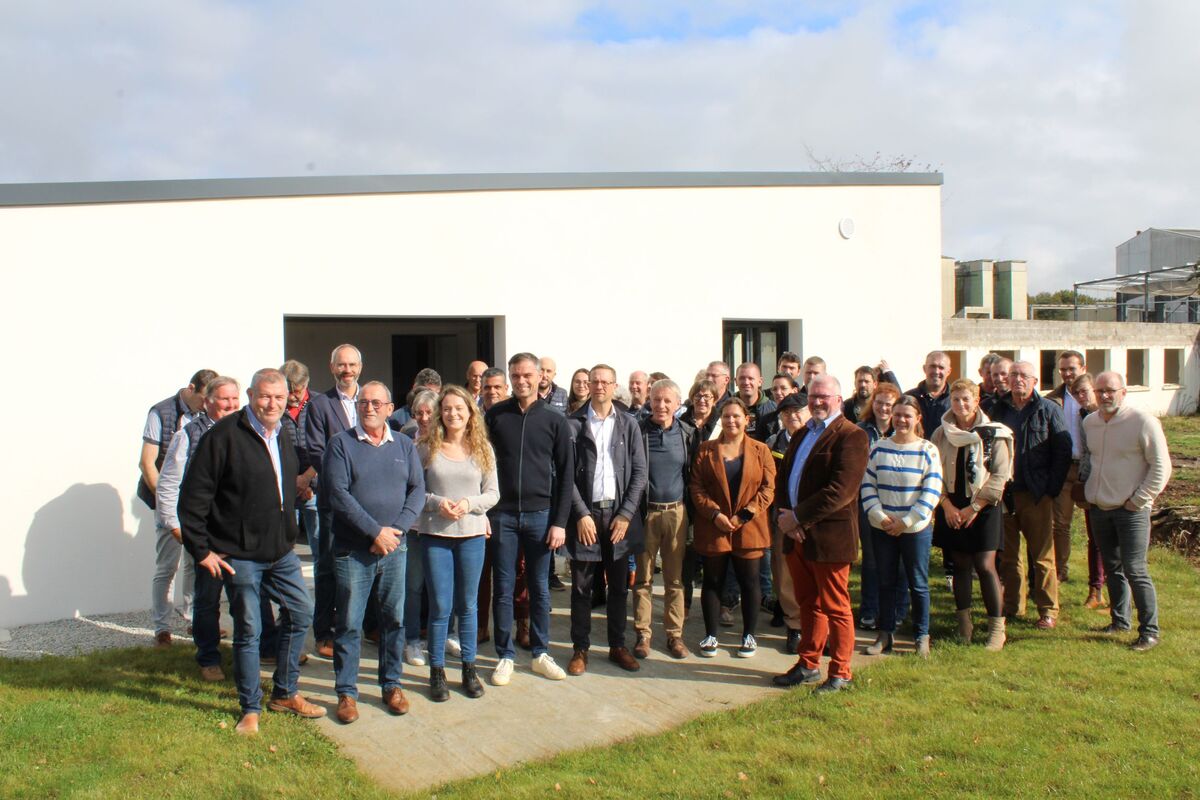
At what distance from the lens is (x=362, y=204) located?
8016 millimetres

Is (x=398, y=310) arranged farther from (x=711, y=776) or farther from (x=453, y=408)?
(x=711, y=776)

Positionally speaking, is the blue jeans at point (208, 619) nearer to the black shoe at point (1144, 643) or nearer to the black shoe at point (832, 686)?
the black shoe at point (832, 686)

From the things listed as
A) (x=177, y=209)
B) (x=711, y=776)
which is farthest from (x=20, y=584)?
(x=711, y=776)

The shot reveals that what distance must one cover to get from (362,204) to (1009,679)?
621 centimetres

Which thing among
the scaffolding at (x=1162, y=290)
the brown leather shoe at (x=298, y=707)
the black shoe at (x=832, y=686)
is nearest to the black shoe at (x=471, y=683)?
the brown leather shoe at (x=298, y=707)

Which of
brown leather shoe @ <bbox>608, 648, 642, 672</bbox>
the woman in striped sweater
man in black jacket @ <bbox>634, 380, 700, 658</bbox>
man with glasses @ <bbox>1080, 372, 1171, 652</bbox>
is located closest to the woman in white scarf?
the woman in striped sweater

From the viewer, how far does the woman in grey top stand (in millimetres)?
4988

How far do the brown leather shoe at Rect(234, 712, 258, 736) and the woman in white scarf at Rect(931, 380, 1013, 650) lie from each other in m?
4.19

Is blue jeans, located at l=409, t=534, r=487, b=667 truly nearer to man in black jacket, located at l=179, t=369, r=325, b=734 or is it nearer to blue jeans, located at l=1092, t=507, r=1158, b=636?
man in black jacket, located at l=179, t=369, r=325, b=734

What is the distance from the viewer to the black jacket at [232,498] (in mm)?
4430

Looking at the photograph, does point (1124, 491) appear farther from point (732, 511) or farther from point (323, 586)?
point (323, 586)

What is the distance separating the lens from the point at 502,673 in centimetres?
527

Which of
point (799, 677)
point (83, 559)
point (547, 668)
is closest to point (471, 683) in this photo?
point (547, 668)

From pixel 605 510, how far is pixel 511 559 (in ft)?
2.11
